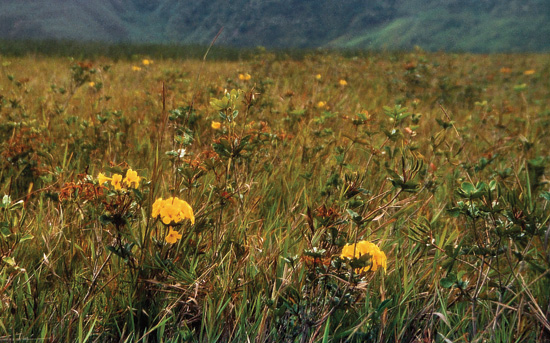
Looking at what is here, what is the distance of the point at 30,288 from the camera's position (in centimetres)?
116

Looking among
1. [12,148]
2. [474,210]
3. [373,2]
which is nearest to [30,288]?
[12,148]

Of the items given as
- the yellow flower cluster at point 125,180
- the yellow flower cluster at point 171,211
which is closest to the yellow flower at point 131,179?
the yellow flower cluster at point 125,180

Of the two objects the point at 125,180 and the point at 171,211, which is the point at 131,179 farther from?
the point at 171,211

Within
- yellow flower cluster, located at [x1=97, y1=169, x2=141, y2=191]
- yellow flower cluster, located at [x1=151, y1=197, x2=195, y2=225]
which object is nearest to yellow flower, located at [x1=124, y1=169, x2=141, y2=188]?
yellow flower cluster, located at [x1=97, y1=169, x2=141, y2=191]

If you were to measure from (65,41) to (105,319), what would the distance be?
46.4ft

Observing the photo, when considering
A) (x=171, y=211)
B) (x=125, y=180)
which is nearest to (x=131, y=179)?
(x=125, y=180)

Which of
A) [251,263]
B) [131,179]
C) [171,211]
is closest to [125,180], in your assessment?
[131,179]

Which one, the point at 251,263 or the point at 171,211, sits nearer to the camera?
the point at 171,211

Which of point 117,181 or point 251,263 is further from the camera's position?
point 251,263

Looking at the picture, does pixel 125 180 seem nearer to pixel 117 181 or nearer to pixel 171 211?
pixel 117 181

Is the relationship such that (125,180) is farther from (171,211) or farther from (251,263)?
(251,263)

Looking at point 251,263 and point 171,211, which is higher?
point 171,211

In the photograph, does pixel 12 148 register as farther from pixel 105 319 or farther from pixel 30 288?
pixel 105 319

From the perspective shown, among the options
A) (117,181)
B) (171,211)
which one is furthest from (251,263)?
(117,181)
